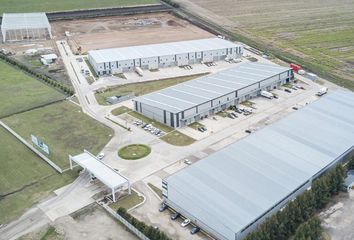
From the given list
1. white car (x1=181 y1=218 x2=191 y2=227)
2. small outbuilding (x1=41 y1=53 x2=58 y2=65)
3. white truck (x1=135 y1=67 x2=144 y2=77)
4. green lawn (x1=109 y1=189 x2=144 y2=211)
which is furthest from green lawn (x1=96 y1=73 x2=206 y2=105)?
white car (x1=181 y1=218 x2=191 y2=227)

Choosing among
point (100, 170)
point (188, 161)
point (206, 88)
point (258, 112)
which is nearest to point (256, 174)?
point (188, 161)

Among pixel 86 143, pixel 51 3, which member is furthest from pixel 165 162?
pixel 51 3

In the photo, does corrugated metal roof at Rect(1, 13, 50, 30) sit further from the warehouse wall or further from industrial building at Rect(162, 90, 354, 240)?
industrial building at Rect(162, 90, 354, 240)

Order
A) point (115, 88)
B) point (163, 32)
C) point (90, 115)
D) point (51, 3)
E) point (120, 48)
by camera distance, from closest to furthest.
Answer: point (90, 115), point (115, 88), point (120, 48), point (163, 32), point (51, 3)

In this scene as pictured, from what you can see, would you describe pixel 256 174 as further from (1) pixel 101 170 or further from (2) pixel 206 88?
(2) pixel 206 88

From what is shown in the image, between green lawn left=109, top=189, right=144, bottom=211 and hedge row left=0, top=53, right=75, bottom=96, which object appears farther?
hedge row left=0, top=53, right=75, bottom=96

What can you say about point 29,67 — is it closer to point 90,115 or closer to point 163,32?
point 90,115
